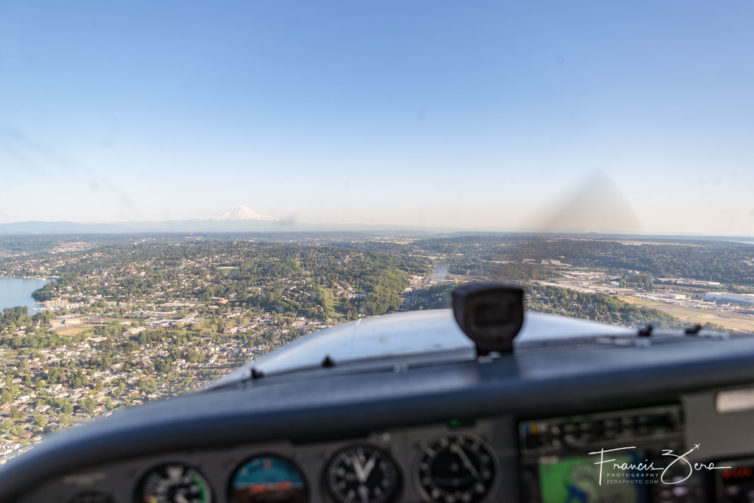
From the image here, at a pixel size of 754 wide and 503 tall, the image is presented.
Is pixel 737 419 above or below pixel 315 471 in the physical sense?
above

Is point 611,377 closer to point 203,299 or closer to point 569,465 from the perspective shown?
point 569,465

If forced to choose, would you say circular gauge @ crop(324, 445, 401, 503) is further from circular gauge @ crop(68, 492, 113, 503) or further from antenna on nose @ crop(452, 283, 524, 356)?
circular gauge @ crop(68, 492, 113, 503)

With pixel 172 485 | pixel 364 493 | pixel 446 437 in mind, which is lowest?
pixel 364 493

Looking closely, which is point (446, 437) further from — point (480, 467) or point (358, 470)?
point (358, 470)

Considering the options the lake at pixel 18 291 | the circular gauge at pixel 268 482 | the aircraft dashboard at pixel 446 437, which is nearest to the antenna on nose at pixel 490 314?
the aircraft dashboard at pixel 446 437

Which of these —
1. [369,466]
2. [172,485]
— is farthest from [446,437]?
[172,485]

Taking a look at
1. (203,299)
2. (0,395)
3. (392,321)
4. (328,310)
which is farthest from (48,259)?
(392,321)

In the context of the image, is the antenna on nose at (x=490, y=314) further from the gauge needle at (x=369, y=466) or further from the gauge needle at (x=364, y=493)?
the gauge needle at (x=364, y=493)
